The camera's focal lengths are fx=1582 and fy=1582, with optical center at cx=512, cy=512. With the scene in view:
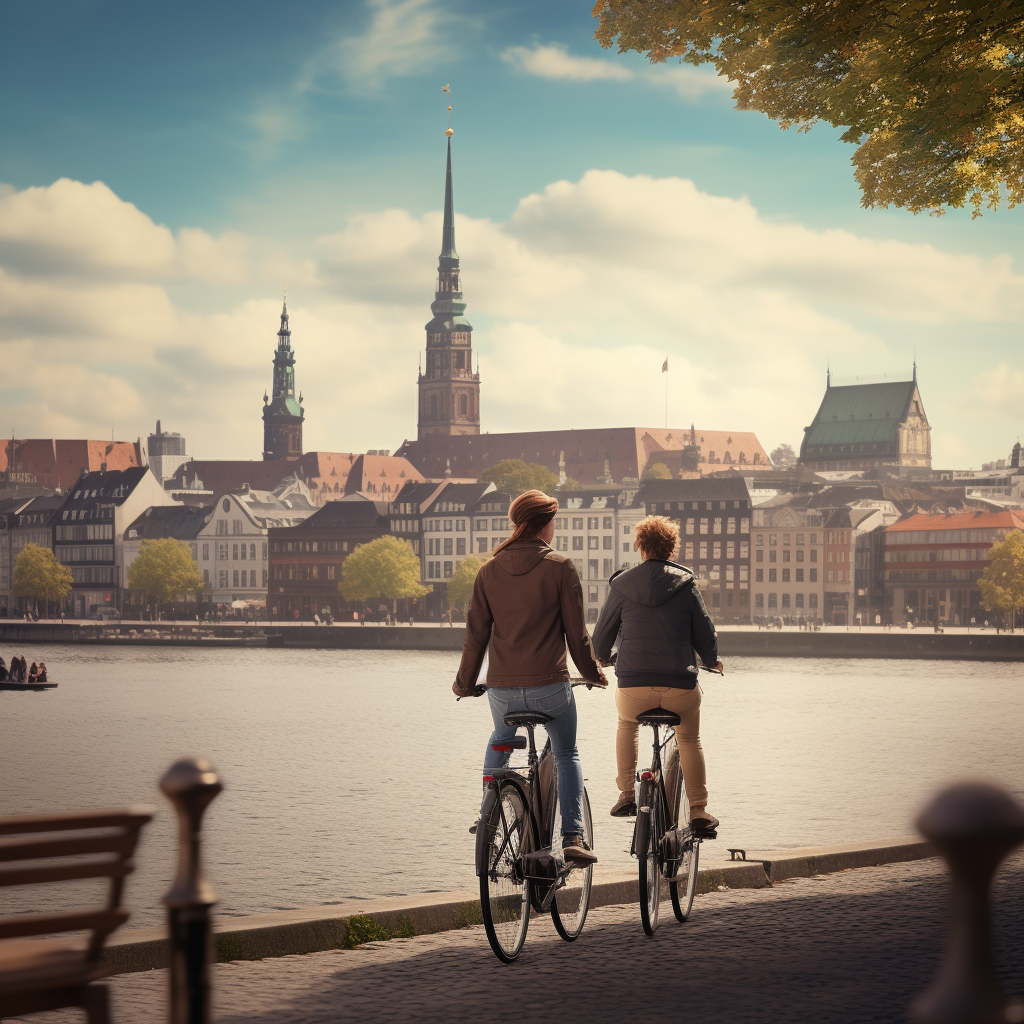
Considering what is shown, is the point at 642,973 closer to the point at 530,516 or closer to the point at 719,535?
the point at 530,516

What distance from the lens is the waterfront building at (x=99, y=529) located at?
138 metres

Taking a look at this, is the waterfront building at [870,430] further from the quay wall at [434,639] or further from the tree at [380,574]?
the quay wall at [434,639]

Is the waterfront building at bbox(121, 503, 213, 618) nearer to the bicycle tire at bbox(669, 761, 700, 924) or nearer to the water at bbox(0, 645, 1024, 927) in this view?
the water at bbox(0, 645, 1024, 927)

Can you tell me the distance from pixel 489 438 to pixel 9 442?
5516 cm

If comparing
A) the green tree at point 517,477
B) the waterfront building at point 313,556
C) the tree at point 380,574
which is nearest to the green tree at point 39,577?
the waterfront building at point 313,556

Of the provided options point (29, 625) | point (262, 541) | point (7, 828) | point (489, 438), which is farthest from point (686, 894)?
point (489, 438)

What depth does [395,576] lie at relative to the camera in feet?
372

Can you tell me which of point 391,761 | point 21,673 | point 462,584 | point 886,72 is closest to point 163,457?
point 462,584

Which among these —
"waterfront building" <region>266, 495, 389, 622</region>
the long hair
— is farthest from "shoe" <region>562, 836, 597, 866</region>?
"waterfront building" <region>266, 495, 389, 622</region>

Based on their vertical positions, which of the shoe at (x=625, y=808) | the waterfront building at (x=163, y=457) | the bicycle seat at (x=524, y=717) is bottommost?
the shoe at (x=625, y=808)

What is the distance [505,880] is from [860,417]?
166557mm

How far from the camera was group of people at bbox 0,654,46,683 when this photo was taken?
52.2 meters

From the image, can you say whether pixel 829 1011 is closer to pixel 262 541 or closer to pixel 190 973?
pixel 190 973

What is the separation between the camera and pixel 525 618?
274 inches
